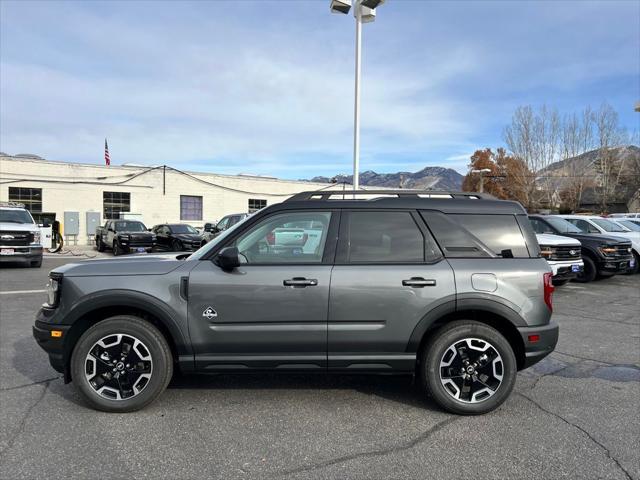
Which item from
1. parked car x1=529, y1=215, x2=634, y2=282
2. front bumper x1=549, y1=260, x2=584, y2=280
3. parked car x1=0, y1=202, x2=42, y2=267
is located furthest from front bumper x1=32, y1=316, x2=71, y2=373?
parked car x1=0, y1=202, x2=42, y2=267

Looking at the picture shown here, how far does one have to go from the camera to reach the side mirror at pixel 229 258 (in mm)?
3670

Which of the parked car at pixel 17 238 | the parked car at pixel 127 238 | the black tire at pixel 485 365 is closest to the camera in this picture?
the black tire at pixel 485 365

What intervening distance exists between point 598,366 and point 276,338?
3.75m

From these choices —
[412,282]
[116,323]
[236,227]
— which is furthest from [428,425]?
[116,323]

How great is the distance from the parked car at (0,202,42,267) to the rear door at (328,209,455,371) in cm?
1343

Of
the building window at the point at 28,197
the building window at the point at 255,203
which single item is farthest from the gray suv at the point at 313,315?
the building window at the point at 255,203

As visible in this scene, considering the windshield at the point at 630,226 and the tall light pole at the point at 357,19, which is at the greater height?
the tall light pole at the point at 357,19

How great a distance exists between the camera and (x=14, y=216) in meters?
14.7

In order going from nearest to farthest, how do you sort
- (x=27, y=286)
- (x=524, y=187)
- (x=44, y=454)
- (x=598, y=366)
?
(x=44, y=454) < (x=598, y=366) < (x=27, y=286) < (x=524, y=187)

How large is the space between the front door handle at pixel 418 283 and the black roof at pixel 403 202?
66 cm

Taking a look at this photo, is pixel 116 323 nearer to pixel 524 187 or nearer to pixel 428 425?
pixel 428 425

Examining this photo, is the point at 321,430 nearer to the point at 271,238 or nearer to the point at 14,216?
the point at 271,238

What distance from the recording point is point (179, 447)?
326 centimetres

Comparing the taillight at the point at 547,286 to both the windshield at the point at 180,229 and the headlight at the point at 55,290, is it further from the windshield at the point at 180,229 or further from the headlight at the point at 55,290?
the windshield at the point at 180,229
